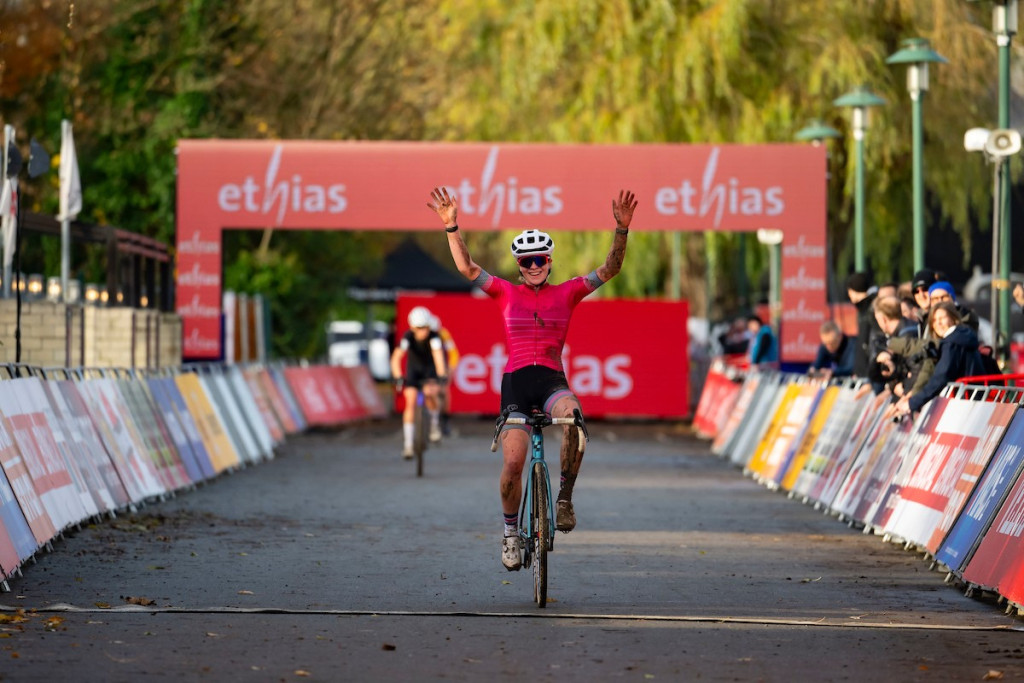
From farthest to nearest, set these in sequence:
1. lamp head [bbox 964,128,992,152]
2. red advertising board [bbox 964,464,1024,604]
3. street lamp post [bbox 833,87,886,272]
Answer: street lamp post [bbox 833,87,886,272] < lamp head [bbox 964,128,992,152] < red advertising board [bbox 964,464,1024,604]

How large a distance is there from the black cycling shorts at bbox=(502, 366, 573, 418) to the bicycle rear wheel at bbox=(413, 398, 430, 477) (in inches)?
424

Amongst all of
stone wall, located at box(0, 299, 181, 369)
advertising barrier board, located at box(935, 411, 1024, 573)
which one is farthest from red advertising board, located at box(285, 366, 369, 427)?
advertising barrier board, located at box(935, 411, 1024, 573)

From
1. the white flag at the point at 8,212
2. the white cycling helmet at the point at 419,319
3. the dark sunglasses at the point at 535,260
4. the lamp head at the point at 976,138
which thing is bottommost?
the white cycling helmet at the point at 419,319

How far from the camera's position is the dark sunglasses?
1094 centimetres

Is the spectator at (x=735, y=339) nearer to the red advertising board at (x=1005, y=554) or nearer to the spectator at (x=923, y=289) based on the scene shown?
the spectator at (x=923, y=289)

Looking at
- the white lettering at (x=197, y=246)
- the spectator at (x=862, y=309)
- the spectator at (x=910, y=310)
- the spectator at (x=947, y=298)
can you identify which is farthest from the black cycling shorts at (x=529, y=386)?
the white lettering at (x=197, y=246)

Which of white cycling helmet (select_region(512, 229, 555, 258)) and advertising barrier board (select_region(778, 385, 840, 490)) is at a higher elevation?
white cycling helmet (select_region(512, 229, 555, 258))

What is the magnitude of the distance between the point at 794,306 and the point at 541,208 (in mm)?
3865

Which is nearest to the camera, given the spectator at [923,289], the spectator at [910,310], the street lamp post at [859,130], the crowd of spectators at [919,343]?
the crowd of spectators at [919,343]

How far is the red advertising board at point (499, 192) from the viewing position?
28.9 meters

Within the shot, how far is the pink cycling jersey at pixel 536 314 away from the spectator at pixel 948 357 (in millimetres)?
4301

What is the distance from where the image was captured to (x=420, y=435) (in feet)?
71.4

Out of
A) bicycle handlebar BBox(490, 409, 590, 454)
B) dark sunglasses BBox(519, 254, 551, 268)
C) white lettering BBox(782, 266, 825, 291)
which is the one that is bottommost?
bicycle handlebar BBox(490, 409, 590, 454)

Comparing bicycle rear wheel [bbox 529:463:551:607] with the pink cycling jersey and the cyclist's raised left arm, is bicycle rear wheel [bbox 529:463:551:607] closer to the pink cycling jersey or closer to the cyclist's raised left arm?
the pink cycling jersey
